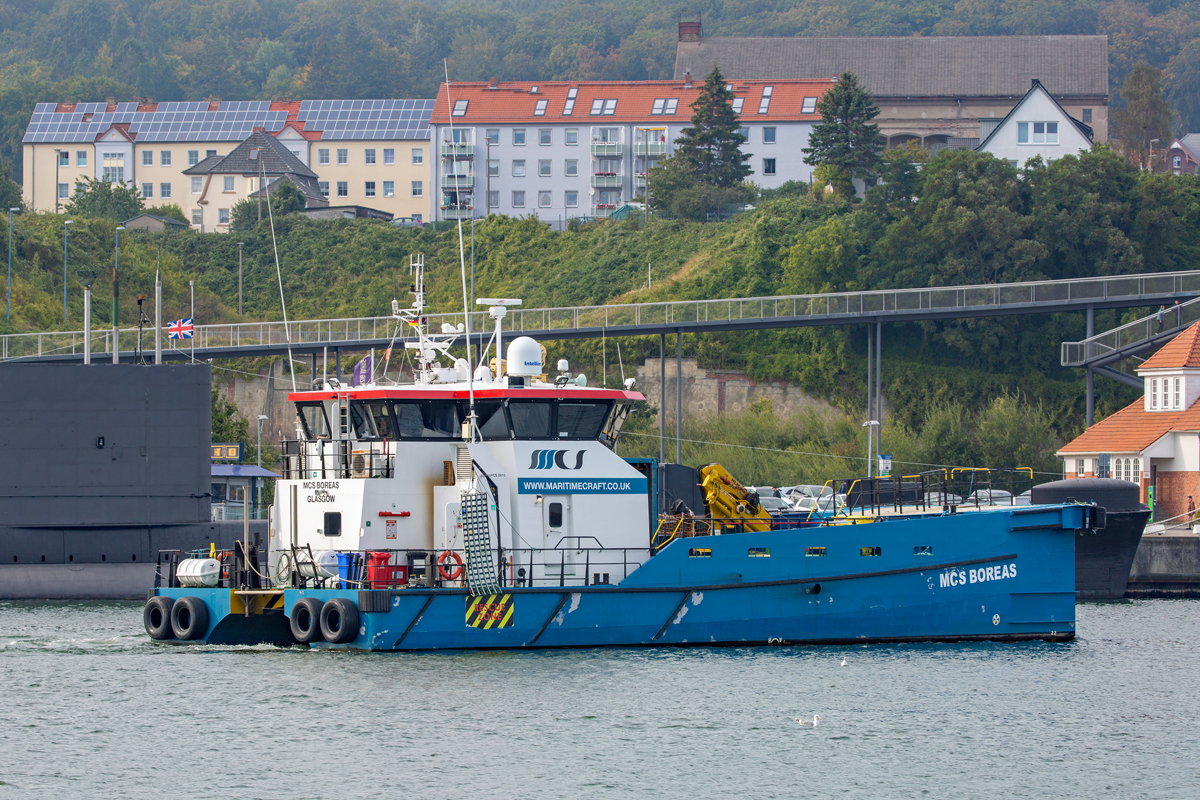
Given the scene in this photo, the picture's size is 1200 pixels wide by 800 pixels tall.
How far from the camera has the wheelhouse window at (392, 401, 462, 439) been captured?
2369 cm

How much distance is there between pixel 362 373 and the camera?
25.5 m

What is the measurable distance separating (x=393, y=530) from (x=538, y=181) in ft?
238

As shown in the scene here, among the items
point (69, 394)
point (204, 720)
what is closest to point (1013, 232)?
point (69, 394)

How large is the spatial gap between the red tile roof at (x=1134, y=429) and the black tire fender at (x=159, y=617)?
1135 inches

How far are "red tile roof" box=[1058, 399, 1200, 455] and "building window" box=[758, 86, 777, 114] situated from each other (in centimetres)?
4813

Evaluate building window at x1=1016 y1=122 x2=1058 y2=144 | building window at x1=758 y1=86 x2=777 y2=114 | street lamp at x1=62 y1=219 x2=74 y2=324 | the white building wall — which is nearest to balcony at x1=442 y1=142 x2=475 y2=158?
building window at x1=758 y1=86 x2=777 y2=114

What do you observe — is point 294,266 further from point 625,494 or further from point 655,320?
point 625,494

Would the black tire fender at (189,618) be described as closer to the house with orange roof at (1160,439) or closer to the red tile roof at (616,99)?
the house with orange roof at (1160,439)

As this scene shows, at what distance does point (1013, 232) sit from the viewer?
65812 millimetres

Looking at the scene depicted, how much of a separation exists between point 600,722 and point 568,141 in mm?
76594

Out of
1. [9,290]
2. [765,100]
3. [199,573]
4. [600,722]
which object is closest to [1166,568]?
[600,722]

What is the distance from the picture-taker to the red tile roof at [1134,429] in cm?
4303

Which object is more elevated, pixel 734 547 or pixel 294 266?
pixel 294 266

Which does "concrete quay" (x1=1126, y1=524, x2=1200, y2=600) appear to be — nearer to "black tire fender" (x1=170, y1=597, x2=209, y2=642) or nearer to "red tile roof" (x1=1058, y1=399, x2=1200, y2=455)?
"red tile roof" (x1=1058, y1=399, x2=1200, y2=455)
